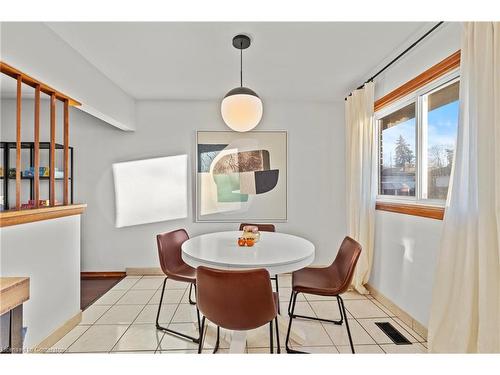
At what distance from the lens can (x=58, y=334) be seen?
206cm

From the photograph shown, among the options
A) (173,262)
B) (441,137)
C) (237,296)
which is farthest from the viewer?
(173,262)

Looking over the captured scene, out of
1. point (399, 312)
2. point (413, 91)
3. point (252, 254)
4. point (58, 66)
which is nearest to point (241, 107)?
point (252, 254)

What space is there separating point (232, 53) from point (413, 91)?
1.68 metres

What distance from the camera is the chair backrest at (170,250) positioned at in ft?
7.26

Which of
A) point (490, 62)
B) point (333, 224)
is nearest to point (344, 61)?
point (490, 62)

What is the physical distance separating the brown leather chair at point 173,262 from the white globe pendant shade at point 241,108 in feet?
3.94

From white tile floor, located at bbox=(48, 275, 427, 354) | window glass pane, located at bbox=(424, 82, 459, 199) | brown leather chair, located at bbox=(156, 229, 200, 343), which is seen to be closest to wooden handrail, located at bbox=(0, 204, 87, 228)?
brown leather chair, located at bbox=(156, 229, 200, 343)

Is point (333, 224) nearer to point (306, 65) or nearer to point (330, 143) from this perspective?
point (330, 143)

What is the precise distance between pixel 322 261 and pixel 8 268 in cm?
336

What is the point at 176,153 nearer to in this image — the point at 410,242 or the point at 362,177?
the point at 362,177

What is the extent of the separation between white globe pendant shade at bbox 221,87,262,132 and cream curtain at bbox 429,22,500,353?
4.61 ft

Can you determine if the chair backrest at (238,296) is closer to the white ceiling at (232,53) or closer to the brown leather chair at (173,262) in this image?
the brown leather chair at (173,262)

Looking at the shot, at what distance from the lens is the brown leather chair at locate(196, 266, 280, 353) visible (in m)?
1.35
